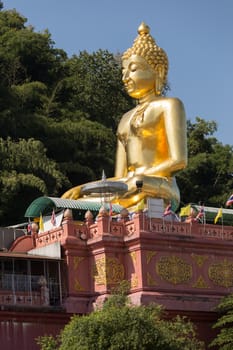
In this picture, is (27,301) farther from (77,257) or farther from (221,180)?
(221,180)

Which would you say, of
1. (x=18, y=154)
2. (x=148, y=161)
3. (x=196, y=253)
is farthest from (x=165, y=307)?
(x=18, y=154)

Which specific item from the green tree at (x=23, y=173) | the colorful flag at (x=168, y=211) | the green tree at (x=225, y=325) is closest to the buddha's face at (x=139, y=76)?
the green tree at (x=23, y=173)

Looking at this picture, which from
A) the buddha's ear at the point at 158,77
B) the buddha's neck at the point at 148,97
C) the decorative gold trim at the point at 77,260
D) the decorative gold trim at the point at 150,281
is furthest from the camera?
the buddha's ear at the point at 158,77

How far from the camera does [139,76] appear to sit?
27219 mm

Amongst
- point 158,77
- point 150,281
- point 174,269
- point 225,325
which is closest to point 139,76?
point 158,77

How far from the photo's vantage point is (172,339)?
62.3 feet

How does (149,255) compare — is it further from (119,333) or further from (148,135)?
(148,135)

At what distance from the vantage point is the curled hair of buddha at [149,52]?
27.4 m

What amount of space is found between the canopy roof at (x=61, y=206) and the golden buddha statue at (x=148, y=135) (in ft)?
2.49

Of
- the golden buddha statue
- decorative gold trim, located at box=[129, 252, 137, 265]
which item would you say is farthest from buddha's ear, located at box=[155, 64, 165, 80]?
decorative gold trim, located at box=[129, 252, 137, 265]

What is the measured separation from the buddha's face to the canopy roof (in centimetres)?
374

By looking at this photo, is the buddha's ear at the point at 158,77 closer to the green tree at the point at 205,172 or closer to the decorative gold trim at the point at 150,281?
the decorative gold trim at the point at 150,281

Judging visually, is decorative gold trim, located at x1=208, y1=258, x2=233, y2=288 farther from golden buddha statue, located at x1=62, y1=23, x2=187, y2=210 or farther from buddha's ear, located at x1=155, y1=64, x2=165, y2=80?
buddha's ear, located at x1=155, y1=64, x2=165, y2=80

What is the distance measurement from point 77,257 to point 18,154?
9083 millimetres
